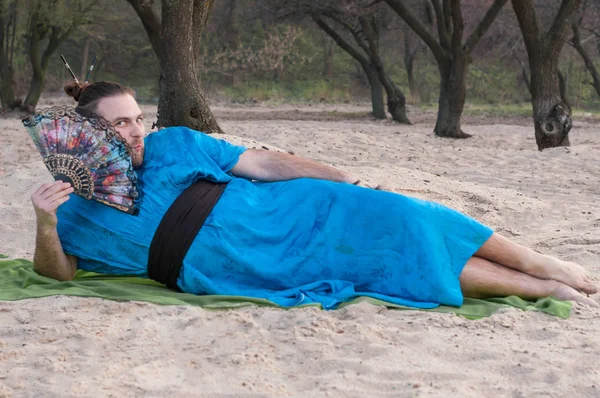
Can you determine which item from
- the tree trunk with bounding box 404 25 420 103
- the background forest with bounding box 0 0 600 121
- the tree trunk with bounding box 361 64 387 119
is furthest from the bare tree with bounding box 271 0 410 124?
the tree trunk with bounding box 404 25 420 103

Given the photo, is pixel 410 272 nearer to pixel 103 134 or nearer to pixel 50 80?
pixel 103 134

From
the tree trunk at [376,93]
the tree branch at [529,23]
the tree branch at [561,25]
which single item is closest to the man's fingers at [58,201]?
the tree branch at [529,23]

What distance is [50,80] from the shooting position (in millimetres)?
26984

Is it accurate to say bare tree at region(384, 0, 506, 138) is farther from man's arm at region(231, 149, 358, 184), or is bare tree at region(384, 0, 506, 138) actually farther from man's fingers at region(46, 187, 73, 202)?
man's fingers at region(46, 187, 73, 202)

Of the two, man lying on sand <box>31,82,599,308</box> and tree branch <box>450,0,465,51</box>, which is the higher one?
tree branch <box>450,0,465,51</box>

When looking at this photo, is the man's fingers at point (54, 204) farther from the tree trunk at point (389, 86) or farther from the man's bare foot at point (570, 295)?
the tree trunk at point (389, 86)

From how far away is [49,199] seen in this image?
3.29 m

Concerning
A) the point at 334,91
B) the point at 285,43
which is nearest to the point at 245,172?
the point at 334,91

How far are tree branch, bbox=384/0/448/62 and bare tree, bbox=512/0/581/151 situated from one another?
2807mm

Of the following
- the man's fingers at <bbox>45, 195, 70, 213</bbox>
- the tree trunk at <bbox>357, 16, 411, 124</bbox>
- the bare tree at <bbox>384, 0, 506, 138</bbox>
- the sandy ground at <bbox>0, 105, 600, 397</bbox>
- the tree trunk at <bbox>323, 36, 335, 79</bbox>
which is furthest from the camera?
the tree trunk at <bbox>323, 36, 335, 79</bbox>

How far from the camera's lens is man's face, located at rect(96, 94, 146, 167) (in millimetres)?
3541

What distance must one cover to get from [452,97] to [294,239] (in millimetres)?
10564

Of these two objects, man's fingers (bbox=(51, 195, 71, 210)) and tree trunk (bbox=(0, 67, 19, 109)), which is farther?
tree trunk (bbox=(0, 67, 19, 109))

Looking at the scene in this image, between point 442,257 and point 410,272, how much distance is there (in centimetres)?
14
